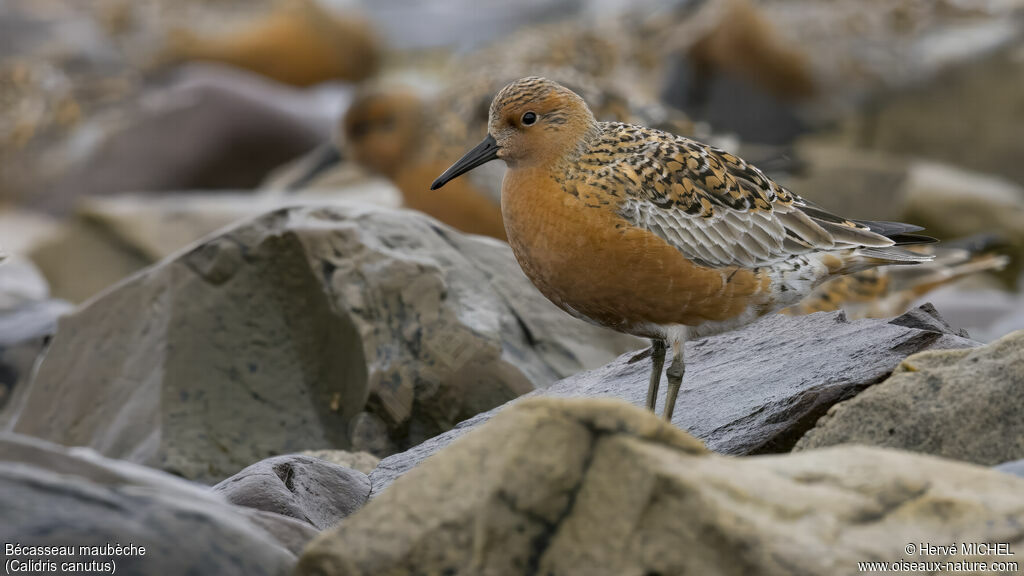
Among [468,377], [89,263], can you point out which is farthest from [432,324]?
[89,263]

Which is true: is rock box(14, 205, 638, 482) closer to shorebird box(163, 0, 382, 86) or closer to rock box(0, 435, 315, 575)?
rock box(0, 435, 315, 575)

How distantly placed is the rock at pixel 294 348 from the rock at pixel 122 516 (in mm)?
2905

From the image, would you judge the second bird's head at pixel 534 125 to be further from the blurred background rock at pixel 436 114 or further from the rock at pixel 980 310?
the rock at pixel 980 310

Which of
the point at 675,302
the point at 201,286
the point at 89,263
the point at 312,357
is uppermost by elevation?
the point at 675,302

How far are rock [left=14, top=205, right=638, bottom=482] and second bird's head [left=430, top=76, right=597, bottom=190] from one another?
1608 mm

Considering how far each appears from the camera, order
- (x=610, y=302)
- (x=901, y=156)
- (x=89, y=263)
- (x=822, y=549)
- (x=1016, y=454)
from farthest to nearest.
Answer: (x=901, y=156), (x=89, y=263), (x=610, y=302), (x=1016, y=454), (x=822, y=549)

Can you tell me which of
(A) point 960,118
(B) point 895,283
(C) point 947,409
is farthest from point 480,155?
(A) point 960,118

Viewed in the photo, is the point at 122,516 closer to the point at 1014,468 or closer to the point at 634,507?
the point at 634,507

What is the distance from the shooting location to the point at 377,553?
11.8ft

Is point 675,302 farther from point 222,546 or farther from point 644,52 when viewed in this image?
point 644,52

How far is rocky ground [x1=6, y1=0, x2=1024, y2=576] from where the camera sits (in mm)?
3543

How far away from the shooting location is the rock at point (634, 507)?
134 inches

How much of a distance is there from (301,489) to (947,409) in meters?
2.71

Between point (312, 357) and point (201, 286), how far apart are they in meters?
0.80
